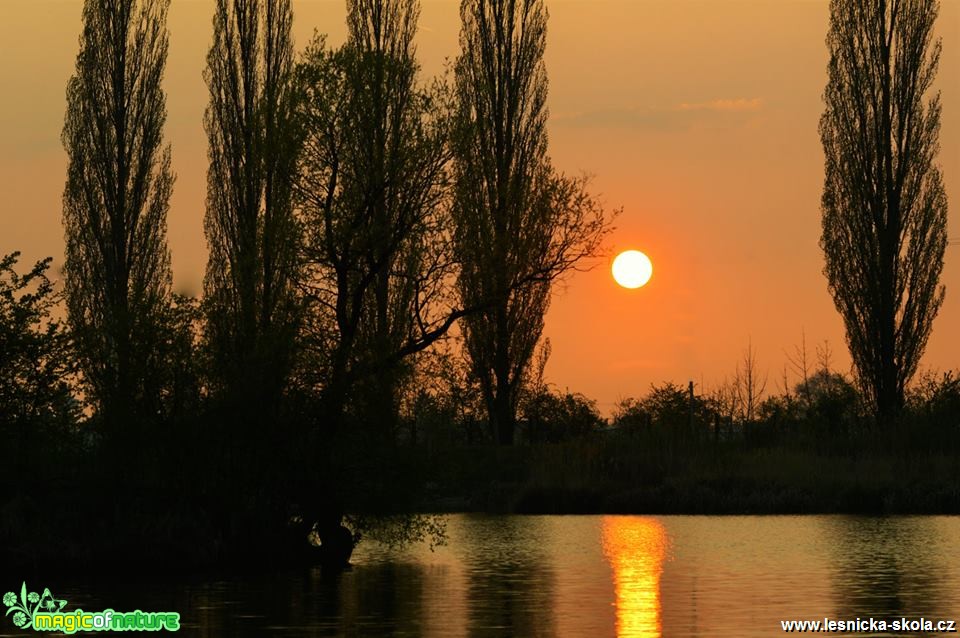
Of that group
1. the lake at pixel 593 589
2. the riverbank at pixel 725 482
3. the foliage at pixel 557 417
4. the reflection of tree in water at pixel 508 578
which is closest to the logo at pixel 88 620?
the lake at pixel 593 589

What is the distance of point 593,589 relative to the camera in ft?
85.5

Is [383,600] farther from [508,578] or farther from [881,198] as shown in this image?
[881,198]

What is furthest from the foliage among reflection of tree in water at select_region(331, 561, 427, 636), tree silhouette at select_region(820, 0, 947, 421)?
reflection of tree in water at select_region(331, 561, 427, 636)

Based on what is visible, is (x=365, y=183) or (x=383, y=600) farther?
(x=365, y=183)

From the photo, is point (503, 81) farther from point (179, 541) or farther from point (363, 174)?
point (179, 541)

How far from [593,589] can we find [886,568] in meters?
6.57

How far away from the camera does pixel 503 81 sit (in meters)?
62.5

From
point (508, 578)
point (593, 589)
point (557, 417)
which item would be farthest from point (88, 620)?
point (557, 417)

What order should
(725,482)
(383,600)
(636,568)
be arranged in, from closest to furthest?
(383,600) < (636,568) < (725,482)

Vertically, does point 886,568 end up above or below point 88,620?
above

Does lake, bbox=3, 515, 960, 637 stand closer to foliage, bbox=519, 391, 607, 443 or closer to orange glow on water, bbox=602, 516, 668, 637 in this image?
orange glow on water, bbox=602, 516, 668, 637

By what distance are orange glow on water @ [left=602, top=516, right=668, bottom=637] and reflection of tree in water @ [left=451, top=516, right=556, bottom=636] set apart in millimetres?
1196

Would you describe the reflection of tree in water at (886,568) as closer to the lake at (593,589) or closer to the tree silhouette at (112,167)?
the lake at (593,589)

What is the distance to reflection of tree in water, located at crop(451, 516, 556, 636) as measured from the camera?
21203mm
